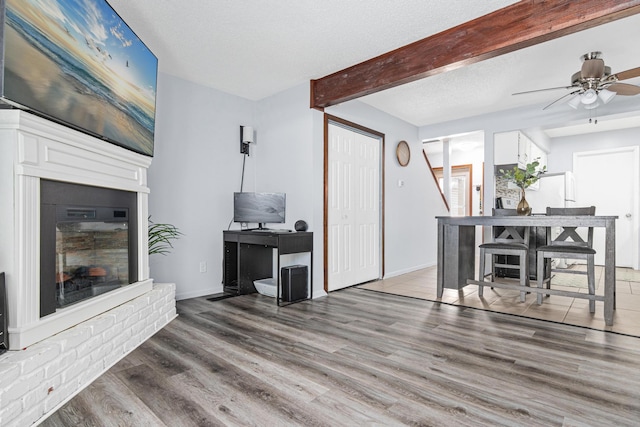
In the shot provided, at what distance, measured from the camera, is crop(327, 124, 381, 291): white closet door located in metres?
4.02

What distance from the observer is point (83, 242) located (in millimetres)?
2068

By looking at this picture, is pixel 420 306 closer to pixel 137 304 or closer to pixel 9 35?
pixel 137 304

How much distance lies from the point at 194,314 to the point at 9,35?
91.8 inches

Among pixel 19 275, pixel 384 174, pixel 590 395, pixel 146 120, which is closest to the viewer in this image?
pixel 19 275

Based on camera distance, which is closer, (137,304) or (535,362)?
(535,362)

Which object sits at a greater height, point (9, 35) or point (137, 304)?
point (9, 35)

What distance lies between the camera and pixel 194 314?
9.98 ft

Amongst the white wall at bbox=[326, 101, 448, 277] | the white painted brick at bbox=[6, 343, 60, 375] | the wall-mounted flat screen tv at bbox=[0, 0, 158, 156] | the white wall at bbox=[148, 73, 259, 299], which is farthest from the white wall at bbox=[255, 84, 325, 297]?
the white painted brick at bbox=[6, 343, 60, 375]

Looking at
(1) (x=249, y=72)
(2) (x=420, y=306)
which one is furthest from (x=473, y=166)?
(1) (x=249, y=72)

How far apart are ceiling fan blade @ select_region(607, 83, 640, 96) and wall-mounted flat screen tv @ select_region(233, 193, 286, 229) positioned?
11.5 ft

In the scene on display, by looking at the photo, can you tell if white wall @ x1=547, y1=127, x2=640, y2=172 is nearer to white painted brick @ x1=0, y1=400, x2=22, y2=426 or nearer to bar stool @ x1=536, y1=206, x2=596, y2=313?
bar stool @ x1=536, y1=206, x2=596, y2=313

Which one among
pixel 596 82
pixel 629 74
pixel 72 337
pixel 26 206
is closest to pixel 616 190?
pixel 596 82

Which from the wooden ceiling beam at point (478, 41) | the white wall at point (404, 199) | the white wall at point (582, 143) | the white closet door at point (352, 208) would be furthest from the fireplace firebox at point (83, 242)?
the white wall at point (582, 143)

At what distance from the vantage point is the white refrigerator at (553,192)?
5801mm
